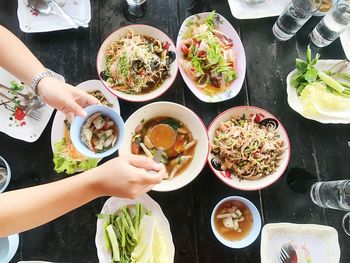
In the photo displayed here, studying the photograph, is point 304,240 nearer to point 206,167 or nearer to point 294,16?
point 206,167

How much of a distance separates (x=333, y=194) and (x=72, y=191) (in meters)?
1.07

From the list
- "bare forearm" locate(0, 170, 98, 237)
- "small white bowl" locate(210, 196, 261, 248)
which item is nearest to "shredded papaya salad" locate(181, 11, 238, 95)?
"small white bowl" locate(210, 196, 261, 248)

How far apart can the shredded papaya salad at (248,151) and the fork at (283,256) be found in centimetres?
33

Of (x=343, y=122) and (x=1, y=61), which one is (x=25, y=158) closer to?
(x=1, y=61)

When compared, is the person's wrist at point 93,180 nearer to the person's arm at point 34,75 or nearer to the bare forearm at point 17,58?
the person's arm at point 34,75

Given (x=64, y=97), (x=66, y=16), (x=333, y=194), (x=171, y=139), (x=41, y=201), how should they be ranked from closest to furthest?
(x=41, y=201)
(x=64, y=97)
(x=333, y=194)
(x=171, y=139)
(x=66, y=16)

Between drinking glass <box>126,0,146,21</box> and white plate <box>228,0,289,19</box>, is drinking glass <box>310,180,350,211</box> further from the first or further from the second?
drinking glass <box>126,0,146,21</box>

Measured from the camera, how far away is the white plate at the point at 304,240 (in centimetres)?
171

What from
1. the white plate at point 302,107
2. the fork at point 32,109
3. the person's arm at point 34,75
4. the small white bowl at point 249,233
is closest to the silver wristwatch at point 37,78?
the person's arm at point 34,75

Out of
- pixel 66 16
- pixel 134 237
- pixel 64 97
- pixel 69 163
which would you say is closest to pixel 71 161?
pixel 69 163

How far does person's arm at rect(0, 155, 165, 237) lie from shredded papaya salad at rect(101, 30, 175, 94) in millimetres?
542

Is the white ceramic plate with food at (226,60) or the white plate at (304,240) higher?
the white ceramic plate with food at (226,60)

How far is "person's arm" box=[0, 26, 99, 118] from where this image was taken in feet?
5.28

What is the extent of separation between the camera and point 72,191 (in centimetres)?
139
